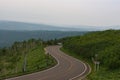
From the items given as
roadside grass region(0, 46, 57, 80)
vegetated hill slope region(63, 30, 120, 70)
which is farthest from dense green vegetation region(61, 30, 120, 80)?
roadside grass region(0, 46, 57, 80)

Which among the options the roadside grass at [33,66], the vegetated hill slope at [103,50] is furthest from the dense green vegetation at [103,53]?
the roadside grass at [33,66]

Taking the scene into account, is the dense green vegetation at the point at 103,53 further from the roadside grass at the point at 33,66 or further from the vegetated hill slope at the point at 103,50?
the roadside grass at the point at 33,66

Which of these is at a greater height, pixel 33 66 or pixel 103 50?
pixel 103 50

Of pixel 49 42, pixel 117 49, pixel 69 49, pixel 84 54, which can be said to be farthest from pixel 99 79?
pixel 49 42

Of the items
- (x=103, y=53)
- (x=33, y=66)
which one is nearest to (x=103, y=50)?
(x=103, y=53)

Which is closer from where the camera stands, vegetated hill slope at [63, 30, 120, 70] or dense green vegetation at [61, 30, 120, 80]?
dense green vegetation at [61, 30, 120, 80]

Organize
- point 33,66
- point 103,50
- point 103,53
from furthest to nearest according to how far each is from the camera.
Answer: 1. point 33,66
2. point 103,50
3. point 103,53

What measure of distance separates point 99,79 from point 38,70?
44.8ft

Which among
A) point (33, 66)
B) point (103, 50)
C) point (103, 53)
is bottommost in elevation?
point (33, 66)

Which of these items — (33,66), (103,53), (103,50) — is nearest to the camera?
(103,53)

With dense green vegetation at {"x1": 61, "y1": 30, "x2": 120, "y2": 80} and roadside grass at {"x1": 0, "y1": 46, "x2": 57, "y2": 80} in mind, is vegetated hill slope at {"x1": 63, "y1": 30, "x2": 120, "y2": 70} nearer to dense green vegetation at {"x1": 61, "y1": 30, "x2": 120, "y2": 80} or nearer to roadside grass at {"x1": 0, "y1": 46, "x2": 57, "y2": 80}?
dense green vegetation at {"x1": 61, "y1": 30, "x2": 120, "y2": 80}

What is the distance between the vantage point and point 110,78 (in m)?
32.0

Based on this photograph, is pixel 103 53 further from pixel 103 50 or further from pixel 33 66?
pixel 33 66

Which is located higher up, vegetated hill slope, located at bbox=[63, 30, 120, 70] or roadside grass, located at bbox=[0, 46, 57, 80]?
vegetated hill slope, located at bbox=[63, 30, 120, 70]
